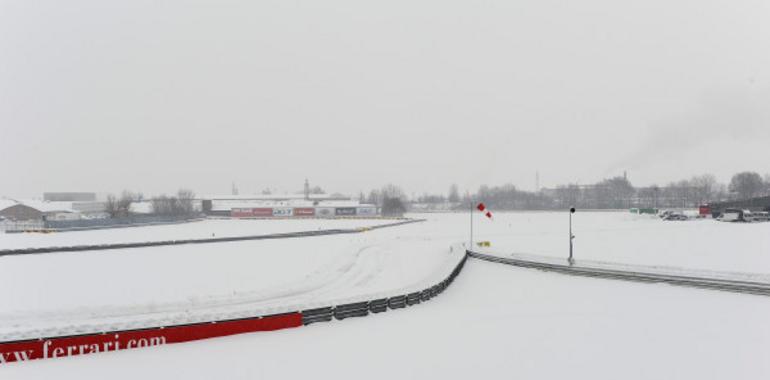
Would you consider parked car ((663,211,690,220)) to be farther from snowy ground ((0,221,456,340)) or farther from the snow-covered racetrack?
the snow-covered racetrack

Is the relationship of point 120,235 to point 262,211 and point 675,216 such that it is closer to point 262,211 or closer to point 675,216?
point 262,211

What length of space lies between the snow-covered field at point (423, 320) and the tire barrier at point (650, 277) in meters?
1.68

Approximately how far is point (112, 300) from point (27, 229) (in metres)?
71.7

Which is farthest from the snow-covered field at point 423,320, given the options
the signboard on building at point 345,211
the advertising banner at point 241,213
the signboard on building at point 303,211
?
the advertising banner at point 241,213

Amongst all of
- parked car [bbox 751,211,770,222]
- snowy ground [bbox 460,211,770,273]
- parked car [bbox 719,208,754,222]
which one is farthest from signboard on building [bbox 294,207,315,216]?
parked car [bbox 751,211,770,222]

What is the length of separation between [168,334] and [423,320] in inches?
409

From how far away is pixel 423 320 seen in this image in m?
20.5

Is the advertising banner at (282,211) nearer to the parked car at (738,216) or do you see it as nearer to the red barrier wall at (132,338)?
the parked car at (738,216)

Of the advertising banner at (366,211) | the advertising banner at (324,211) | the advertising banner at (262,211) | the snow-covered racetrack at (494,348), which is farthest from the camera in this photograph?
the advertising banner at (366,211)

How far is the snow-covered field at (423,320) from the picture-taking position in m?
14.1

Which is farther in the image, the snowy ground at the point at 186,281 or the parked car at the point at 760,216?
the parked car at the point at 760,216

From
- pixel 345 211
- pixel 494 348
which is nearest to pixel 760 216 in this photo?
pixel 494 348

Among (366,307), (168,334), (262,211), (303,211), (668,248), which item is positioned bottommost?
(668,248)

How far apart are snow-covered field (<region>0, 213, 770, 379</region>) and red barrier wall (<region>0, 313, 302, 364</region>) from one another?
465 mm
